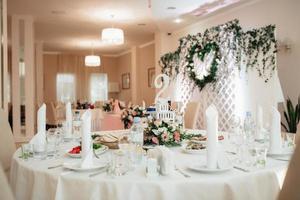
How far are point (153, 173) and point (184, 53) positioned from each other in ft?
17.5

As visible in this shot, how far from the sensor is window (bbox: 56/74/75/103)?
37.3 feet

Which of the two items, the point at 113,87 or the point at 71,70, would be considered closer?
the point at 71,70

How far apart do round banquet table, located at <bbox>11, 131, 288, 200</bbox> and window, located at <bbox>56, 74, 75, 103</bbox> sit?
10.1 meters

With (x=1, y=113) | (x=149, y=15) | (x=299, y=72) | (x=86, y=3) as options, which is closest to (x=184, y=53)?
(x=149, y=15)

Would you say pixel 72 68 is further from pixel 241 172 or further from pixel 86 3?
pixel 241 172

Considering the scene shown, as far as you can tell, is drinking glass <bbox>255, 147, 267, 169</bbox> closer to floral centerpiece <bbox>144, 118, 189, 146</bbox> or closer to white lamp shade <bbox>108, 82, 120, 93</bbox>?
floral centerpiece <bbox>144, 118, 189, 146</bbox>

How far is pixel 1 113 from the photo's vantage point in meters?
2.46

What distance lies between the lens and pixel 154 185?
1.38 metres

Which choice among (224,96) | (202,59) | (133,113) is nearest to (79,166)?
(133,113)

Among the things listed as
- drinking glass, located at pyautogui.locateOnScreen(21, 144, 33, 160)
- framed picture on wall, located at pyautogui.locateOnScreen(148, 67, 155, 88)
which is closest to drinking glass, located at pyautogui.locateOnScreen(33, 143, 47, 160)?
drinking glass, located at pyautogui.locateOnScreen(21, 144, 33, 160)

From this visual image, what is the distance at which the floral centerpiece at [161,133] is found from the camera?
210 centimetres

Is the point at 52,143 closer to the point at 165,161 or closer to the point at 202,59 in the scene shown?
the point at 165,161

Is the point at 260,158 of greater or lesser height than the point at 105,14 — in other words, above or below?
below

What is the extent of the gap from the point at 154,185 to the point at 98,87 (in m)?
10.8
